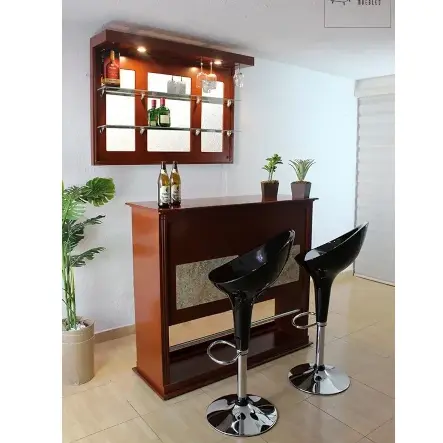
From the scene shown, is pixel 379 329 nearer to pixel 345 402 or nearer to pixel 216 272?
pixel 345 402

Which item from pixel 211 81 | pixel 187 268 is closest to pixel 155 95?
pixel 211 81

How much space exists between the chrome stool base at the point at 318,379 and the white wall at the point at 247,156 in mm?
1493

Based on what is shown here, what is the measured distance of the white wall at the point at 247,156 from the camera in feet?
10.7

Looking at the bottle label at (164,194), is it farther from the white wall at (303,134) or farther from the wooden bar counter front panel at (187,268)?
the white wall at (303,134)

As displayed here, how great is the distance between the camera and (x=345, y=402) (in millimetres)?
2666

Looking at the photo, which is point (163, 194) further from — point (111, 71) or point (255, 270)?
point (111, 71)

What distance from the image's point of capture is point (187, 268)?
2783 millimetres

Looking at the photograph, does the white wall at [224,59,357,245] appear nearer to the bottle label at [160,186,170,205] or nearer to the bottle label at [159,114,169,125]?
the bottle label at [159,114,169,125]

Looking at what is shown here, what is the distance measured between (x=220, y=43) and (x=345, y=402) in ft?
9.36

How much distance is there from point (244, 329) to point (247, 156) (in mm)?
2237

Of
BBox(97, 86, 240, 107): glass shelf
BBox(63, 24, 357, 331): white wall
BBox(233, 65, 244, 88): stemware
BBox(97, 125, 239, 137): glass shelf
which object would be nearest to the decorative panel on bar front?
BBox(63, 24, 357, 331): white wall
